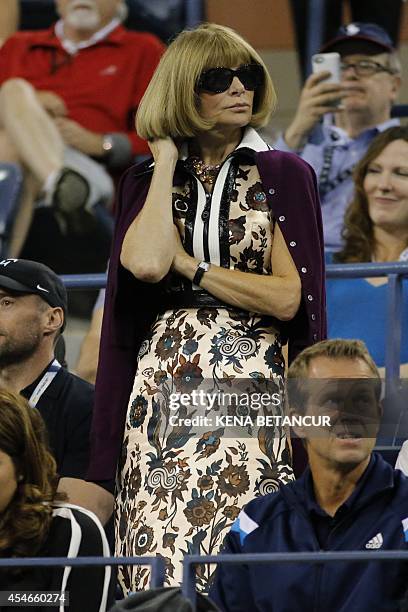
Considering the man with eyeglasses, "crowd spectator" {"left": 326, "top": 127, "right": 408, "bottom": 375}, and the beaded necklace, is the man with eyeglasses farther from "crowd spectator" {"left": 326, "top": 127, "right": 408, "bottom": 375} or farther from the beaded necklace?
the beaded necklace

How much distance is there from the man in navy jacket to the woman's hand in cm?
68

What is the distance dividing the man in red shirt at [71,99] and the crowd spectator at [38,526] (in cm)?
392

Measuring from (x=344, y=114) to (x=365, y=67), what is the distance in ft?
0.71

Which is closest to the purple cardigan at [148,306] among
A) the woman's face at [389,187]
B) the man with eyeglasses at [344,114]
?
the woman's face at [389,187]

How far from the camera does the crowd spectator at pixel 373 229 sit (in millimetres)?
5828

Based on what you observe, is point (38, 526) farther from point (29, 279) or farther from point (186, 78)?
point (186, 78)

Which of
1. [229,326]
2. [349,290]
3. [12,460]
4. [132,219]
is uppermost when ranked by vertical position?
[349,290]

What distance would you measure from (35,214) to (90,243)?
Result: 13.1 inches

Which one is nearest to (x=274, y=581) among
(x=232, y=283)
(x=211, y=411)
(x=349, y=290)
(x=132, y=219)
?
(x=211, y=411)

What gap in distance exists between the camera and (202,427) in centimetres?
417

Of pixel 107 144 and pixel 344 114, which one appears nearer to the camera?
pixel 344 114

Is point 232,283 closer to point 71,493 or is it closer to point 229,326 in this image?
point 229,326

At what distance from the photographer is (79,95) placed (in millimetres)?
8141

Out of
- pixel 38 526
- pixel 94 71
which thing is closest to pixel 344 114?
pixel 94 71
